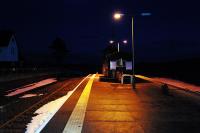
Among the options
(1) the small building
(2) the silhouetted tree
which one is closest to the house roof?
(1) the small building

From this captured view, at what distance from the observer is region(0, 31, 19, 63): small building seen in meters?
66.7

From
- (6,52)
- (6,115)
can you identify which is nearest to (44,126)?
(6,115)

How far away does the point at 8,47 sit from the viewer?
225 feet

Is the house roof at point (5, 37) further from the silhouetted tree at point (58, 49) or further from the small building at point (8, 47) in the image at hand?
the silhouetted tree at point (58, 49)

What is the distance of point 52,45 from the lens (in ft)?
466

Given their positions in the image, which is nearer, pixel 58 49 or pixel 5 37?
pixel 5 37

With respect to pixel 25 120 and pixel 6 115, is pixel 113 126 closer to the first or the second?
pixel 25 120

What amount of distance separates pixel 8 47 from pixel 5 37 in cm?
276

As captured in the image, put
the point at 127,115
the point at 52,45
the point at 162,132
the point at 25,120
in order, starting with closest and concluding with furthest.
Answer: the point at 162,132
the point at 25,120
the point at 127,115
the point at 52,45

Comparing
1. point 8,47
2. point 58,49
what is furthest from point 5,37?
point 58,49

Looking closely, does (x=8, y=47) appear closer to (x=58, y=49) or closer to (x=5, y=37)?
(x=5, y=37)

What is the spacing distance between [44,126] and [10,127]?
1190 millimetres

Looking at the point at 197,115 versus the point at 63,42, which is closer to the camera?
the point at 197,115

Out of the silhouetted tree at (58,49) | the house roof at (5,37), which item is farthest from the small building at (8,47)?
the silhouetted tree at (58,49)
